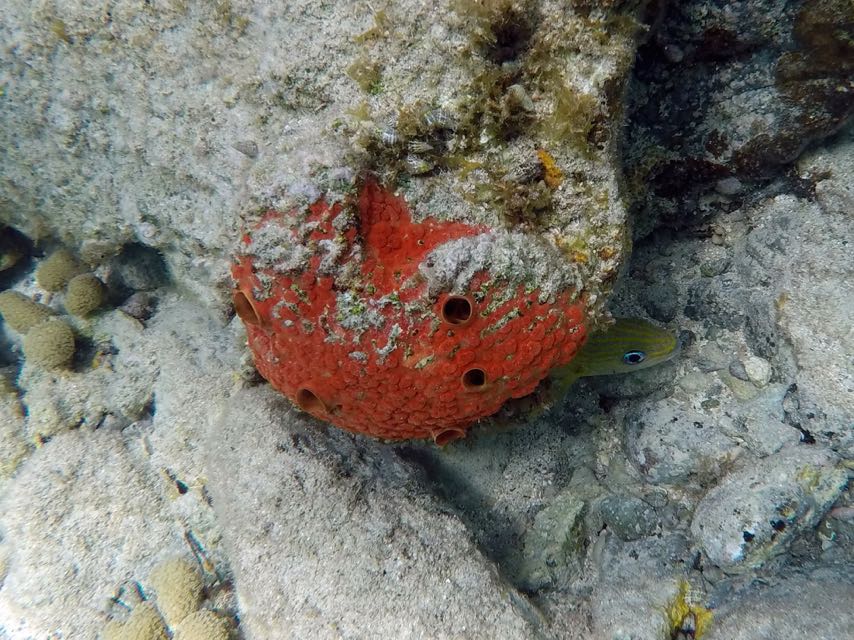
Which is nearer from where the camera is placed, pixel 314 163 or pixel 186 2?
pixel 314 163

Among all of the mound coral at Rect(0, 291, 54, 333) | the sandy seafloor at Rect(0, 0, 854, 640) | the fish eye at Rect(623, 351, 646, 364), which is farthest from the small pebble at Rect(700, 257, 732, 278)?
the mound coral at Rect(0, 291, 54, 333)

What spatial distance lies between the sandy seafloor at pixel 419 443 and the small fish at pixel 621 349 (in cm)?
43

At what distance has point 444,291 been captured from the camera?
2107mm

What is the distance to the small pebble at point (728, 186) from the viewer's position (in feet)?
10.8

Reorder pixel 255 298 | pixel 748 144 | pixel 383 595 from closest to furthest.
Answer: pixel 255 298
pixel 383 595
pixel 748 144

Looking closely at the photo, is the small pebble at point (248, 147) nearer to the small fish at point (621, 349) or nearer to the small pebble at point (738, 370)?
the small fish at point (621, 349)

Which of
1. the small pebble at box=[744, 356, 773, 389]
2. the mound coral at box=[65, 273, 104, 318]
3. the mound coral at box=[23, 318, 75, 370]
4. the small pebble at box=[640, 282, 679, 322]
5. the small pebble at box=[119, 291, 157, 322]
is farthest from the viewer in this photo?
the small pebble at box=[119, 291, 157, 322]

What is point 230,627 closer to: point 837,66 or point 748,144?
point 748,144

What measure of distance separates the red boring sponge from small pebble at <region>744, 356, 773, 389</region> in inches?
72.7

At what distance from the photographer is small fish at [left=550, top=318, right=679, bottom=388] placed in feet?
10.1

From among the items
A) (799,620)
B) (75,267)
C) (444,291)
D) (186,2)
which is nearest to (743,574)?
(799,620)

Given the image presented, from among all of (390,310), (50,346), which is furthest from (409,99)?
(50,346)

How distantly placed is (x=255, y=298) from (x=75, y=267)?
3.82m

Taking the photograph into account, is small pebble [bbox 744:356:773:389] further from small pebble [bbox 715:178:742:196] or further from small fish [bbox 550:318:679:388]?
small pebble [bbox 715:178:742:196]
